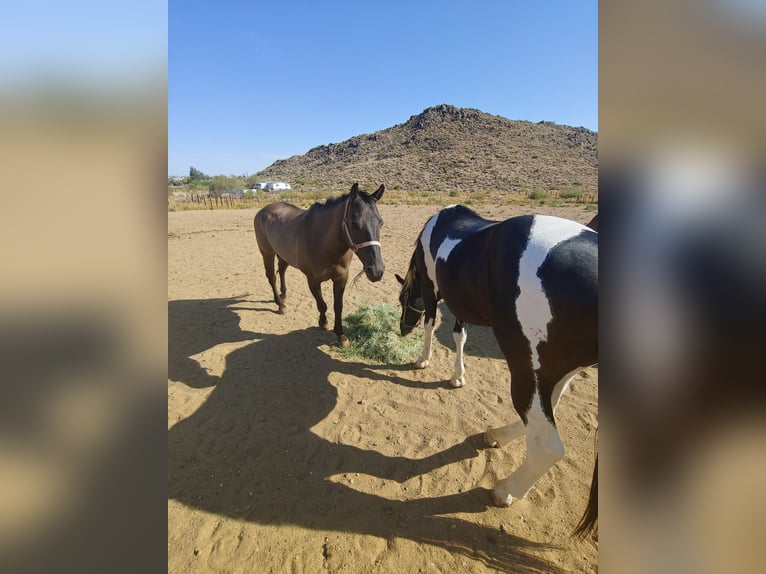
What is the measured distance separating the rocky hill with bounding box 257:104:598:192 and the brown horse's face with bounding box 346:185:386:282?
106ft

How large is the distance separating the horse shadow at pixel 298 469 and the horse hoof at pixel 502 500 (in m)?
0.09

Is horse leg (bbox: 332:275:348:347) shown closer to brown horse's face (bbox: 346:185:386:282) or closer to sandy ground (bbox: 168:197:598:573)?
sandy ground (bbox: 168:197:598:573)

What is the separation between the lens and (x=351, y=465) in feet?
9.43

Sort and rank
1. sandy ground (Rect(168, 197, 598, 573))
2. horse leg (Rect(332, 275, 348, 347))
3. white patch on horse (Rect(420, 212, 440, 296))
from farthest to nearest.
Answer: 1. horse leg (Rect(332, 275, 348, 347))
2. white patch on horse (Rect(420, 212, 440, 296))
3. sandy ground (Rect(168, 197, 598, 573))

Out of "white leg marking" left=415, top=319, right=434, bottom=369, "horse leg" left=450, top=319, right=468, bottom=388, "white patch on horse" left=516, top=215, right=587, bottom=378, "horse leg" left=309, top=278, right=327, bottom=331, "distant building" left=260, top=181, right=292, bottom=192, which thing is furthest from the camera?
"distant building" left=260, top=181, right=292, bottom=192

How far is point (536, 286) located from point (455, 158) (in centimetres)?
6026

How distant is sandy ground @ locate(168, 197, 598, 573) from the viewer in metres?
2.23

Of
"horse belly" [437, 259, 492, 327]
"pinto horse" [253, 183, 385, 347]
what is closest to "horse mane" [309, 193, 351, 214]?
"pinto horse" [253, 183, 385, 347]

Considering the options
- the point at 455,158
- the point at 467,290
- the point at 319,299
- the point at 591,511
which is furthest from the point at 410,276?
the point at 455,158

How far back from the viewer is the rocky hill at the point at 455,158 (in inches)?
1766

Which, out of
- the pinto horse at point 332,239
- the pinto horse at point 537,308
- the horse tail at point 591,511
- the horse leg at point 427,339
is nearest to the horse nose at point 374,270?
the pinto horse at point 332,239
